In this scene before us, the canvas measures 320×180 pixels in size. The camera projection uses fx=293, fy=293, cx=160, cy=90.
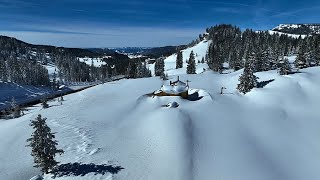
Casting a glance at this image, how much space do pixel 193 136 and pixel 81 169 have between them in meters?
15.5

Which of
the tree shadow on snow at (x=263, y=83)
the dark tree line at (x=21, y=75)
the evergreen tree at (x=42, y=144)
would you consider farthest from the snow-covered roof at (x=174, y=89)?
the dark tree line at (x=21, y=75)

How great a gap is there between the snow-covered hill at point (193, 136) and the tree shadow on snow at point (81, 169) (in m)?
0.70

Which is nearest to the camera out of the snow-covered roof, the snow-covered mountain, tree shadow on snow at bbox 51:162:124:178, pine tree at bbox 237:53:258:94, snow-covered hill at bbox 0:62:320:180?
tree shadow on snow at bbox 51:162:124:178

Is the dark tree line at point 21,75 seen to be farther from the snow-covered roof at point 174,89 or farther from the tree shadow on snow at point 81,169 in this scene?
the tree shadow on snow at point 81,169

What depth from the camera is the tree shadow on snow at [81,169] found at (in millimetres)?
26375

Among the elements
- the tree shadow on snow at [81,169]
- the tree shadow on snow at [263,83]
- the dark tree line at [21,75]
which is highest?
the tree shadow on snow at [263,83]

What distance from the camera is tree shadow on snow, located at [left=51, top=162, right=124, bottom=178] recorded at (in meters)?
26.4

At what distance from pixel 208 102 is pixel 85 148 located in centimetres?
2837

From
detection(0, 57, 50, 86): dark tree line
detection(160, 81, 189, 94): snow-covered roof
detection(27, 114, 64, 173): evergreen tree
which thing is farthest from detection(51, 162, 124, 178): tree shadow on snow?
detection(0, 57, 50, 86): dark tree line

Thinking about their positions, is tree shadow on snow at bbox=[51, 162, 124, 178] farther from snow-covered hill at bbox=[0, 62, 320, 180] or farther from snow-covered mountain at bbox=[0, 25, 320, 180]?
snow-covered hill at bbox=[0, 62, 320, 180]

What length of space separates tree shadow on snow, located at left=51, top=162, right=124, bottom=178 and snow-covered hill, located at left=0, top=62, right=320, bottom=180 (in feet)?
2.29

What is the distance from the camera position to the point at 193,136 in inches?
1474

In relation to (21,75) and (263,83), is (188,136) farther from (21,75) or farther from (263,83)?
(21,75)

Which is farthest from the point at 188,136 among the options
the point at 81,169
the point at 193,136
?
the point at 81,169
